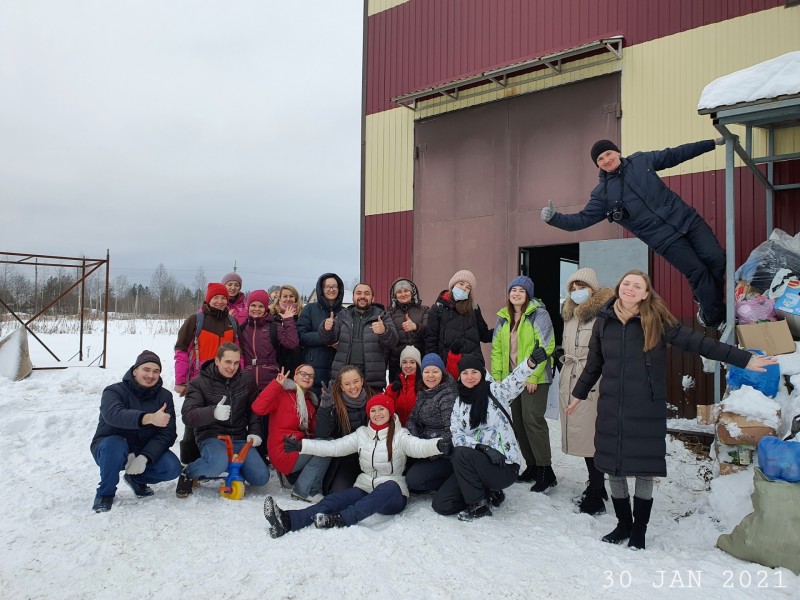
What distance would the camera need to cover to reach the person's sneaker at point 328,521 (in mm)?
3455

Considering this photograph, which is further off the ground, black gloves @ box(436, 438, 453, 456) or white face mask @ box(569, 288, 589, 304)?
white face mask @ box(569, 288, 589, 304)

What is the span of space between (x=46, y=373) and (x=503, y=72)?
8.83m

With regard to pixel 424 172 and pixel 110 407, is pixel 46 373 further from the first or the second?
pixel 424 172

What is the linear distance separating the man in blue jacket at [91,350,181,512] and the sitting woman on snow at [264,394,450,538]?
102cm

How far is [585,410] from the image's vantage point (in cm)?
415

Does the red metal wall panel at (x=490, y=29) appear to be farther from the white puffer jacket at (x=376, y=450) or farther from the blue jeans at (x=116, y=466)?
the blue jeans at (x=116, y=466)

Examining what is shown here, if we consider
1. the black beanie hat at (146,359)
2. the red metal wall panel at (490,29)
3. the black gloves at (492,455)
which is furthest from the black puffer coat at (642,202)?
the black beanie hat at (146,359)

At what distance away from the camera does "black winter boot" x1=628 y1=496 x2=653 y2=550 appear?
10.7 ft

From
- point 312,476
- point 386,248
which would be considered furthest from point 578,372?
point 386,248

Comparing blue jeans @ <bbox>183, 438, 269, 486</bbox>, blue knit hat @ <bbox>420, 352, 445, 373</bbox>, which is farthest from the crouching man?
blue knit hat @ <bbox>420, 352, 445, 373</bbox>

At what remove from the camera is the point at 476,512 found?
382cm

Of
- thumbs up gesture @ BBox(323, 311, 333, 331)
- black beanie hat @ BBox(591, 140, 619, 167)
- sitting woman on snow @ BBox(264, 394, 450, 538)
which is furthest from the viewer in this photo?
thumbs up gesture @ BBox(323, 311, 333, 331)

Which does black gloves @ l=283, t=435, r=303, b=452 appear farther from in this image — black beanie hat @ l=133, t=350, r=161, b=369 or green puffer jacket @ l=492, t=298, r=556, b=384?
green puffer jacket @ l=492, t=298, r=556, b=384

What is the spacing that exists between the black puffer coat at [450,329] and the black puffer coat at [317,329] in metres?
0.97
